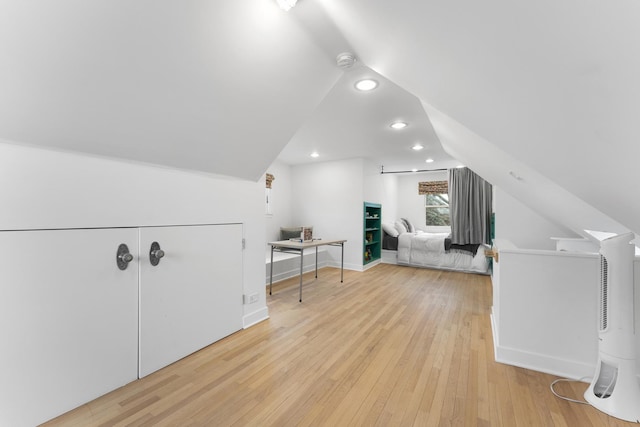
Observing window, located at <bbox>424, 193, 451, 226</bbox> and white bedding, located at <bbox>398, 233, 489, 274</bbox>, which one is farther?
window, located at <bbox>424, 193, 451, 226</bbox>

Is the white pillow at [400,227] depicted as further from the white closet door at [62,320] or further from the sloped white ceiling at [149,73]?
the white closet door at [62,320]

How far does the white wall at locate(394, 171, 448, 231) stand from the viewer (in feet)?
25.0

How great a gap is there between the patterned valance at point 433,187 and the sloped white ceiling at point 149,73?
618cm

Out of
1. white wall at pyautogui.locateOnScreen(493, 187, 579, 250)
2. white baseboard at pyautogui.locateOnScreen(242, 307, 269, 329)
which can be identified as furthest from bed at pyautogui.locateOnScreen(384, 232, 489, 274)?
white baseboard at pyautogui.locateOnScreen(242, 307, 269, 329)

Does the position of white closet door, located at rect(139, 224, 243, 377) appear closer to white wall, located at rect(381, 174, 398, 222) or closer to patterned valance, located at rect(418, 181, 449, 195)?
white wall, located at rect(381, 174, 398, 222)

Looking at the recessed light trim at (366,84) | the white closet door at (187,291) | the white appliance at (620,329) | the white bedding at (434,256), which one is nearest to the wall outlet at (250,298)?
the white closet door at (187,291)

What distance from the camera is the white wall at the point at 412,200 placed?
7609mm

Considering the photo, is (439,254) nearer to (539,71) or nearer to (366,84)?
(366,84)

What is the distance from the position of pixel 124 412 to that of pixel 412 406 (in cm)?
158

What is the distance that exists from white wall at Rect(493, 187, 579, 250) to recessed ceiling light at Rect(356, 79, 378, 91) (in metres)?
2.38

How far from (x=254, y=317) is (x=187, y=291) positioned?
81 centimetres

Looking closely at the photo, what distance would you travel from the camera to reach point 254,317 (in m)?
2.62

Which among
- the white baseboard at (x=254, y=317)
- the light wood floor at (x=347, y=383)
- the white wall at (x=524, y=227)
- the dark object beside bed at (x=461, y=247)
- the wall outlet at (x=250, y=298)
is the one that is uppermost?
the white wall at (x=524, y=227)

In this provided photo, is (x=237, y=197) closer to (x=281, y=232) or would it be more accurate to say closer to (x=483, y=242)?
(x=281, y=232)
